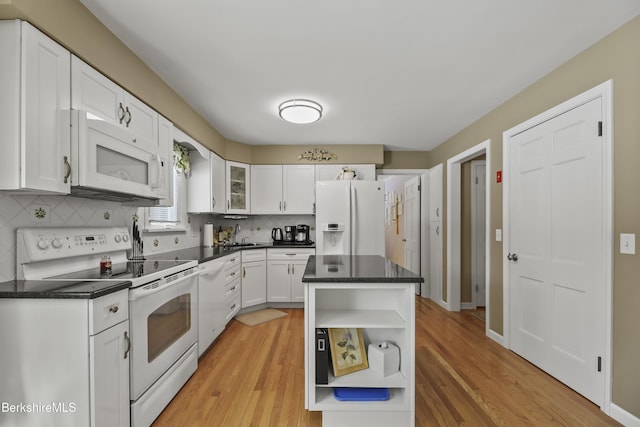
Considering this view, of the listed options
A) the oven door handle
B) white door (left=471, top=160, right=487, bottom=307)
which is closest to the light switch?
white door (left=471, top=160, right=487, bottom=307)

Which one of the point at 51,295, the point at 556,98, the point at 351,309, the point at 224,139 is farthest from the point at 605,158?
the point at 224,139

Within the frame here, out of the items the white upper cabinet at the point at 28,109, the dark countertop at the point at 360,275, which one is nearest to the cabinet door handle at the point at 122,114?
the white upper cabinet at the point at 28,109

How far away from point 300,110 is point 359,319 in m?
1.95

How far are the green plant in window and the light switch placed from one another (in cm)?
366

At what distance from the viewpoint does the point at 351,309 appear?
1879 mm

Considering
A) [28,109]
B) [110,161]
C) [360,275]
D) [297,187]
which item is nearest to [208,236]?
[297,187]

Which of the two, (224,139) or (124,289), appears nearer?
(124,289)

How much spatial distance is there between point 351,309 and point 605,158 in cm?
188

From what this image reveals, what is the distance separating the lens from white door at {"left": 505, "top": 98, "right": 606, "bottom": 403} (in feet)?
6.31

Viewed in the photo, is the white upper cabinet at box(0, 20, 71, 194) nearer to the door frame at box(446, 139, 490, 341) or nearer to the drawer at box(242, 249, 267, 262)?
the drawer at box(242, 249, 267, 262)

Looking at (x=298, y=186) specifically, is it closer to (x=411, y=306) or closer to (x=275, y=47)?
(x=275, y=47)

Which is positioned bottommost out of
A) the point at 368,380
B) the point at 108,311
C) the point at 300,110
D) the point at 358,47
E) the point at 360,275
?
the point at 368,380

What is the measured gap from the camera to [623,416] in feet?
5.62

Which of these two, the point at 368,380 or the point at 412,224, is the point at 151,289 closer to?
the point at 368,380
